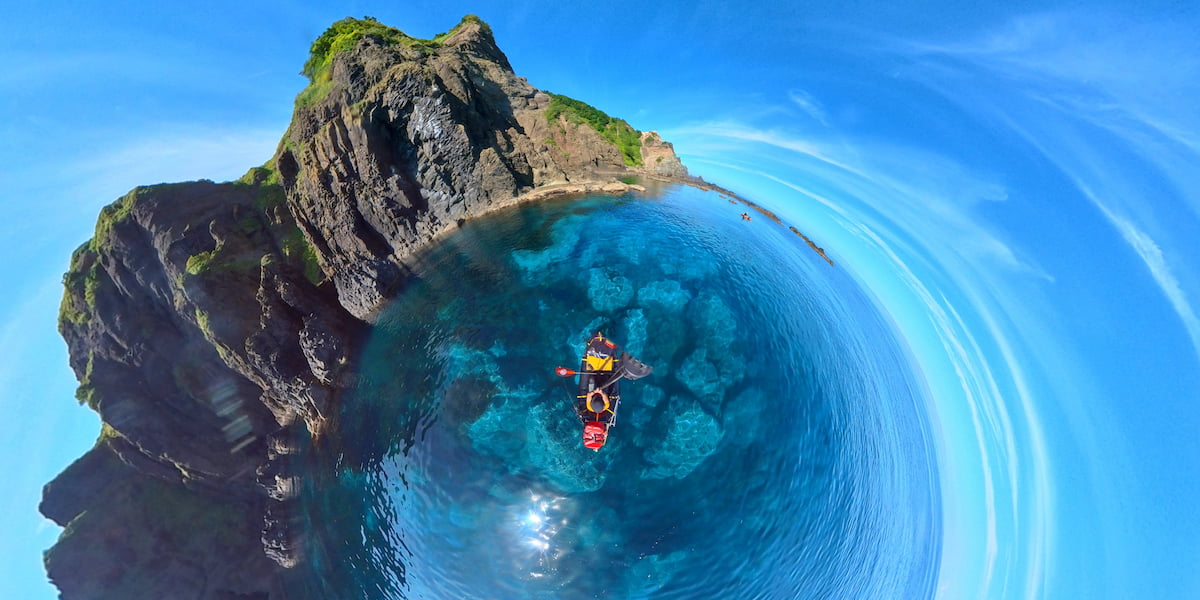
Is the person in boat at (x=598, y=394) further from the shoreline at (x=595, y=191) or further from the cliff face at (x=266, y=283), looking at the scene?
the cliff face at (x=266, y=283)

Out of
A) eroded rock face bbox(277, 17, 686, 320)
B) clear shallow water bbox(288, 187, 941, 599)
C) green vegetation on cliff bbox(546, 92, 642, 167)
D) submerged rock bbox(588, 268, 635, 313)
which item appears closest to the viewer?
clear shallow water bbox(288, 187, 941, 599)

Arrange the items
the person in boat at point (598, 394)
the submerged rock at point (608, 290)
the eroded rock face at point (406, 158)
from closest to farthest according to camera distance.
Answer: the person in boat at point (598, 394), the submerged rock at point (608, 290), the eroded rock face at point (406, 158)

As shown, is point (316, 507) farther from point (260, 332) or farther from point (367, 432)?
point (260, 332)

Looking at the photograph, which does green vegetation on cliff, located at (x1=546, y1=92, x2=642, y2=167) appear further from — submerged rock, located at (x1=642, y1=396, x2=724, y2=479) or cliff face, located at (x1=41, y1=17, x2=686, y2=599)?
submerged rock, located at (x1=642, y1=396, x2=724, y2=479)

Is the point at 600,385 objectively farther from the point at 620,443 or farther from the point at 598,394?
the point at 620,443

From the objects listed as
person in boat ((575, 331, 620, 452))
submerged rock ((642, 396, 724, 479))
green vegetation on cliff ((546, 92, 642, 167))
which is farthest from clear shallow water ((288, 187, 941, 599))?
green vegetation on cliff ((546, 92, 642, 167))

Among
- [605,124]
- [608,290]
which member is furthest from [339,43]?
[608,290]

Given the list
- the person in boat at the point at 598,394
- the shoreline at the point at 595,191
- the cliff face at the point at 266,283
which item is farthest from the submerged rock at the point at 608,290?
the cliff face at the point at 266,283

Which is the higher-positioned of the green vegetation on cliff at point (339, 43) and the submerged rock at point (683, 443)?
the green vegetation on cliff at point (339, 43)
